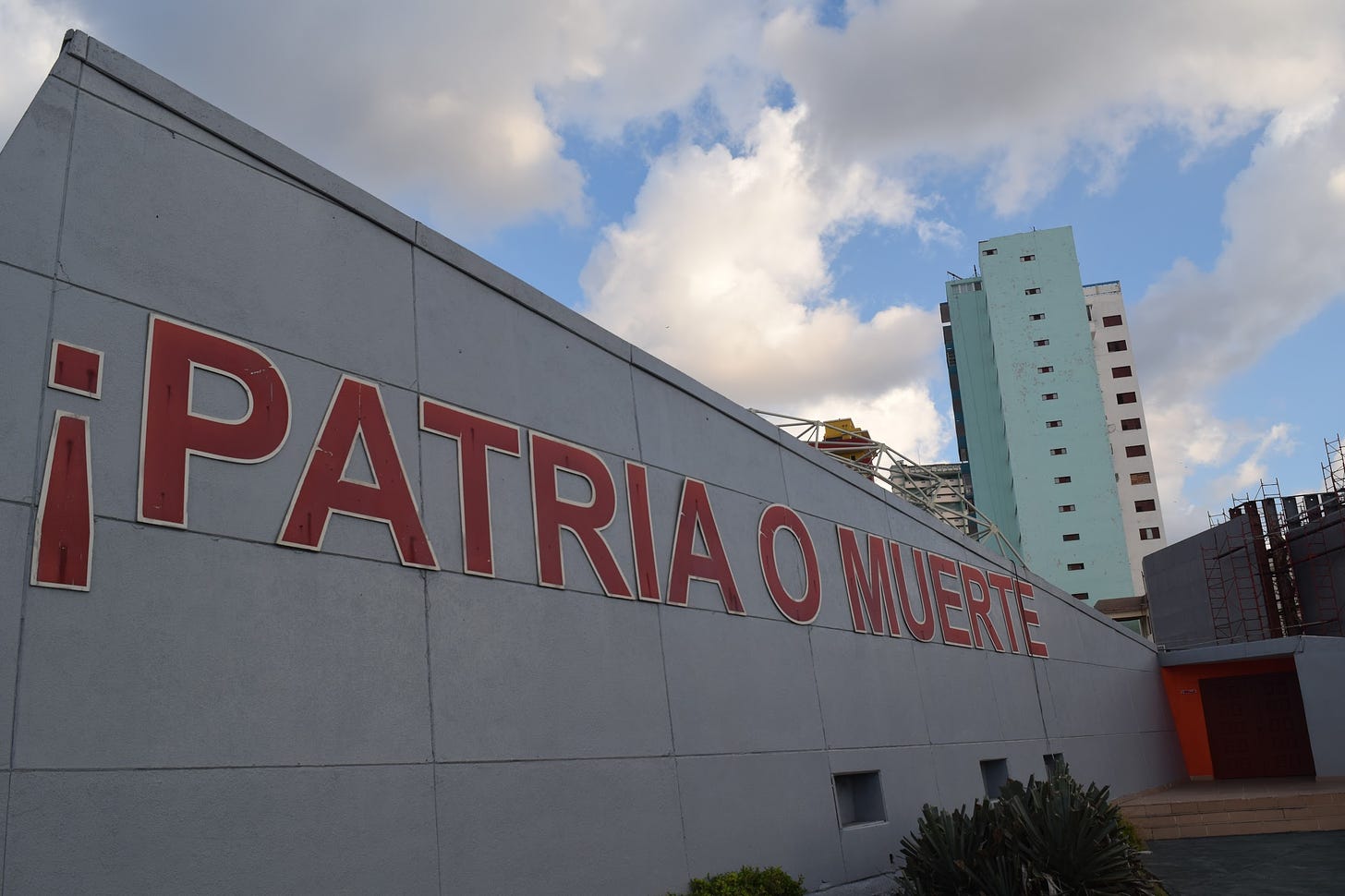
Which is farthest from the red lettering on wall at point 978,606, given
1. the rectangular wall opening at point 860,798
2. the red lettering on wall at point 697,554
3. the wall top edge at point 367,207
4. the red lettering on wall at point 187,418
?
the red lettering on wall at point 187,418

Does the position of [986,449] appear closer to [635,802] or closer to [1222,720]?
[1222,720]

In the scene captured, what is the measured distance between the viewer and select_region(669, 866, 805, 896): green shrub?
1073cm

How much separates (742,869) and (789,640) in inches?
133

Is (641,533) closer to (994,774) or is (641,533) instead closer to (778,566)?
(778,566)

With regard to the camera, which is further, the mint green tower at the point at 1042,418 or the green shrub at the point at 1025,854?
the mint green tower at the point at 1042,418

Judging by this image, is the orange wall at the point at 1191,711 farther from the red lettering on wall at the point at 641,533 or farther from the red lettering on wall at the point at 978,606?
the red lettering on wall at the point at 641,533

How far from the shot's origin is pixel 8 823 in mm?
6188

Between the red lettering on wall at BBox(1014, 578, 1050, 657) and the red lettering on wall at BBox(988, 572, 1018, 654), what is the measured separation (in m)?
0.44

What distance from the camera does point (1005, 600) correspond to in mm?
21281

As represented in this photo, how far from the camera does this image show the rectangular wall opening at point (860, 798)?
1433cm

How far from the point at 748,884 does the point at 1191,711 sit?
23107 millimetres

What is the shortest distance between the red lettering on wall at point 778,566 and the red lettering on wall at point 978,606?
5.50 metres

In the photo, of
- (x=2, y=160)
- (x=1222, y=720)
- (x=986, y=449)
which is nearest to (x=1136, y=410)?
(x=986, y=449)

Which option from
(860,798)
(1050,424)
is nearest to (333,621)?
(860,798)
